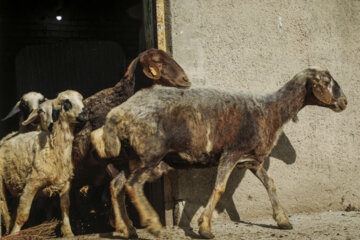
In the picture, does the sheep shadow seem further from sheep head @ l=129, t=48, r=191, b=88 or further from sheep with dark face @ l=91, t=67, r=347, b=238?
sheep head @ l=129, t=48, r=191, b=88

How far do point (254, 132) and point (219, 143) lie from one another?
Result: 363 mm

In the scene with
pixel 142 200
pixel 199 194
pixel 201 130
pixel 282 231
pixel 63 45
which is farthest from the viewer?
pixel 63 45

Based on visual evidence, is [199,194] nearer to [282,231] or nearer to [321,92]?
[282,231]

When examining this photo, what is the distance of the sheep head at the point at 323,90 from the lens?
463 centimetres

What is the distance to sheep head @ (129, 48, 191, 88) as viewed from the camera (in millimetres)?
4344

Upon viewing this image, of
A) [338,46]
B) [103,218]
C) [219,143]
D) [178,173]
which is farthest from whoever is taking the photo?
[338,46]

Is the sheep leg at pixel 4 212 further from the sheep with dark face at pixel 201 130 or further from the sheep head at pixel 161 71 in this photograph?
the sheep head at pixel 161 71

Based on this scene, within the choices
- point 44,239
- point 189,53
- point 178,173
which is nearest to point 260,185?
point 178,173

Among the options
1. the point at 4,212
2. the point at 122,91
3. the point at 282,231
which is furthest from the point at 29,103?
the point at 282,231

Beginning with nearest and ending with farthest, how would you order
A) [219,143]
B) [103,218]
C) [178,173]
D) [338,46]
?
[219,143]
[178,173]
[103,218]
[338,46]

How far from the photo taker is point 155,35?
4.93m

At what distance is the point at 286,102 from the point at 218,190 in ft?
3.90

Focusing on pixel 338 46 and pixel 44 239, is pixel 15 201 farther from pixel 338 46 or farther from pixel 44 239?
pixel 338 46

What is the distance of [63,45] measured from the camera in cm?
758
